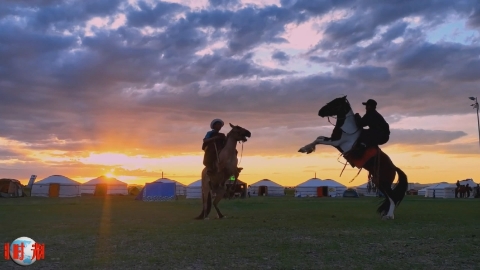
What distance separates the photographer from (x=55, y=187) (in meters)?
85.6

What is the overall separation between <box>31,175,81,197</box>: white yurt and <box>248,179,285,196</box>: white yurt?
33.9 metres

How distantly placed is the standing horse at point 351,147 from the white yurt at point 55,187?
7833 cm

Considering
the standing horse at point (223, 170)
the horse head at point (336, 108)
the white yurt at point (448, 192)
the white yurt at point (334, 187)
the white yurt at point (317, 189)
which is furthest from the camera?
the white yurt at point (317, 189)

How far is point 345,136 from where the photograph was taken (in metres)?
14.3

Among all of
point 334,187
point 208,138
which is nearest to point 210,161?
point 208,138

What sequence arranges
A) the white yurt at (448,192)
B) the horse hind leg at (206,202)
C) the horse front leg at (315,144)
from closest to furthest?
the horse front leg at (315,144) < the horse hind leg at (206,202) < the white yurt at (448,192)

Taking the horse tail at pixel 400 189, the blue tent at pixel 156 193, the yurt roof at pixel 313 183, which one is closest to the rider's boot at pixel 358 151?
the horse tail at pixel 400 189

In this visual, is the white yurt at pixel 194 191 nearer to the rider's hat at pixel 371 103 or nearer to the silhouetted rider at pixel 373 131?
the rider's hat at pixel 371 103

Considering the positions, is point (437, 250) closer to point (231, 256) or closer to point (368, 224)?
point (231, 256)

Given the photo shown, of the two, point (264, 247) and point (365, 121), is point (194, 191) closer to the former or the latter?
point (365, 121)

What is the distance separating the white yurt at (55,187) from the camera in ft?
279

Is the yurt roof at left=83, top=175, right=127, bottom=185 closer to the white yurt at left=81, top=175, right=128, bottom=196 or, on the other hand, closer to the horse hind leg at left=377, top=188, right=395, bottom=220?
the white yurt at left=81, top=175, right=128, bottom=196

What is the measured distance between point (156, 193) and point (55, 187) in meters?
37.8

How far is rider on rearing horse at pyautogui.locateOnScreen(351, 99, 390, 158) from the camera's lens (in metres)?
14.3
